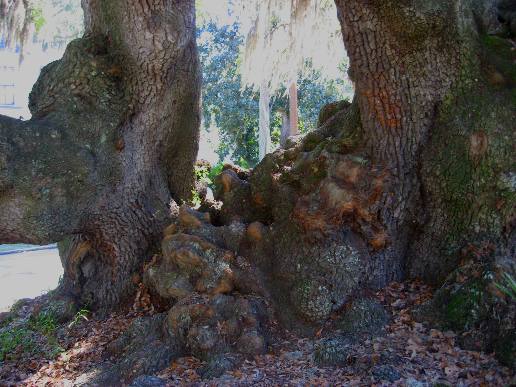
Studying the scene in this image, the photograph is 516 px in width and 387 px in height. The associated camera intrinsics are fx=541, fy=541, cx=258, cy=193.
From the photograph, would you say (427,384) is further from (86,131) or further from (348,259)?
(86,131)

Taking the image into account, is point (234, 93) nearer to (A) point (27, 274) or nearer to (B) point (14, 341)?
(A) point (27, 274)

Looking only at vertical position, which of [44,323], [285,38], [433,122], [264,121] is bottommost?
[44,323]

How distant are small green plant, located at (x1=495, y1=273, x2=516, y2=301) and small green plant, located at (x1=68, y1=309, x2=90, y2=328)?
3.84 metres

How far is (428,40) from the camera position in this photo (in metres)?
4.76

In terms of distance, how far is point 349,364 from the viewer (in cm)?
405

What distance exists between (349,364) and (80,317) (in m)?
2.84

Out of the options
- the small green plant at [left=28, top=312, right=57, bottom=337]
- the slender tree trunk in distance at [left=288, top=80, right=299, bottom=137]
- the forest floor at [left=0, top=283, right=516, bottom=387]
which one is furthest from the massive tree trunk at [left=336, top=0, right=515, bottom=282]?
the slender tree trunk in distance at [left=288, top=80, right=299, bottom=137]

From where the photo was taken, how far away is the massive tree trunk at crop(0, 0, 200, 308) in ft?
16.3

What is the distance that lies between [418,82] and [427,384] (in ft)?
8.49

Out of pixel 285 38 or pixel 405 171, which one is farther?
pixel 285 38

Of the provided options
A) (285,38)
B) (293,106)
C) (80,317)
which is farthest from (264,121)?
(80,317)

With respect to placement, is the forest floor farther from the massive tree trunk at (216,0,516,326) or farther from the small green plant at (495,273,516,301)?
the small green plant at (495,273,516,301)

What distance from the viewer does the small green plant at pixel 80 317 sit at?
210 inches

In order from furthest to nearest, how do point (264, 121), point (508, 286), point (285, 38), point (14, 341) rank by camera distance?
point (264, 121) → point (285, 38) → point (14, 341) → point (508, 286)
